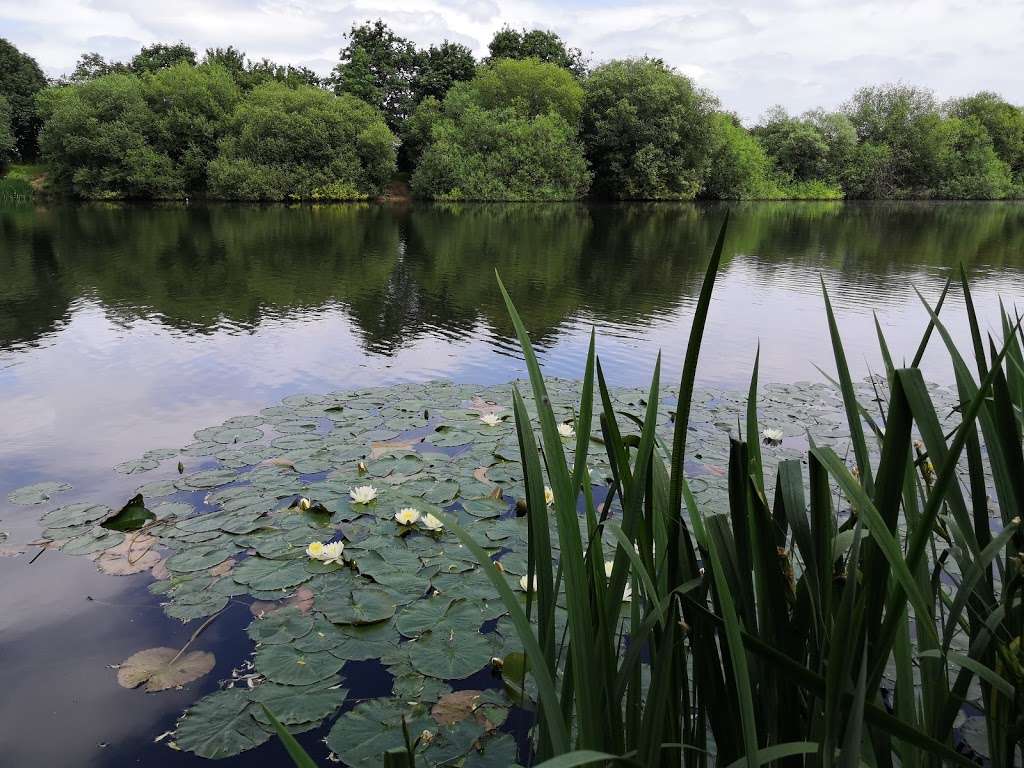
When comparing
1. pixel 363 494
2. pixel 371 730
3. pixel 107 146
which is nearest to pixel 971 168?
pixel 107 146

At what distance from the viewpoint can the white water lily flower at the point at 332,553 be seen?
2.81 metres

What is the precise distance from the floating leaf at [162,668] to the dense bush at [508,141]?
2961cm

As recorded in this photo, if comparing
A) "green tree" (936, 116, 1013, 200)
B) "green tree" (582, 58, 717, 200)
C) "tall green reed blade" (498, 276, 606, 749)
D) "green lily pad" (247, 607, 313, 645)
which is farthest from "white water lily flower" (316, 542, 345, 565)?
"green tree" (936, 116, 1013, 200)

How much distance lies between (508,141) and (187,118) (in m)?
13.5

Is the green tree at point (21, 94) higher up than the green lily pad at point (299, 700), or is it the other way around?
the green tree at point (21, 94)

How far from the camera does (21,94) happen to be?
34031 millimetres

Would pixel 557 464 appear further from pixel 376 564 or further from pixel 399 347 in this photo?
pixel 399 347

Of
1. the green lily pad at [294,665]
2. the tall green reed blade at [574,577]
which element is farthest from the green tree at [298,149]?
the tall green reed blade at [574,577]

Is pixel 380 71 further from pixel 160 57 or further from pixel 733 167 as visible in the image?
pixel 733 167

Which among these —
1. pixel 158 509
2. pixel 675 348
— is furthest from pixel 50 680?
pixel 675 348

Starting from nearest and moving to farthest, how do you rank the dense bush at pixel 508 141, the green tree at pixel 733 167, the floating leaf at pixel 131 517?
the floating leaf at pixel 131 517
the dense bush at pixel 508 141
the green tree at pixel 733 167

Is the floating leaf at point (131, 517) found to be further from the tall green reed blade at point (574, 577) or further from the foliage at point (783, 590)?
the tall green reed blade at point (574, 577)

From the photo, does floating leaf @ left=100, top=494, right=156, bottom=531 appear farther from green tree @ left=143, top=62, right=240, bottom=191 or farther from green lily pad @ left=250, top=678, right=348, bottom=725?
green tree @ left=143, top=62, right=240, bottom=191

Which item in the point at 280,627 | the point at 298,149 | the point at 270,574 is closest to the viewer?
the point at 280,627
